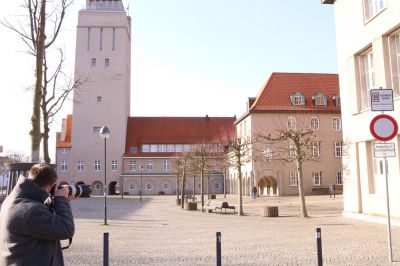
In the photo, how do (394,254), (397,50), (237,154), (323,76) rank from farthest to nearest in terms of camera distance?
(323,76) < (237,154) < (397,50) < (394,254)

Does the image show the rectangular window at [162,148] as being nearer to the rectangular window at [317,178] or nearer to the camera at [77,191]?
the rectangular window at [317,178]

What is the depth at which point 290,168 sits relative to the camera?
54125 mm

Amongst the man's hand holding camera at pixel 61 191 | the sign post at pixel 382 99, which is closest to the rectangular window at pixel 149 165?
the sign post at pixel 382 99

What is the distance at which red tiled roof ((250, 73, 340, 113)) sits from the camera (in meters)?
54.7

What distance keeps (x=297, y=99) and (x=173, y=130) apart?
30990mm

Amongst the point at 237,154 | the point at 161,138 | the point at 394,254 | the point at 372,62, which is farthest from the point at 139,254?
the point at 161,138

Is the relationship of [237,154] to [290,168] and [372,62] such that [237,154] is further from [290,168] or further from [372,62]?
[290,168]

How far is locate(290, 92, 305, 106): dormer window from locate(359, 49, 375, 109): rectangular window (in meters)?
33.7

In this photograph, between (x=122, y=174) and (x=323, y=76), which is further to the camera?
(x=122, y=174)

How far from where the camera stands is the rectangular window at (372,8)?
19344 millimetres

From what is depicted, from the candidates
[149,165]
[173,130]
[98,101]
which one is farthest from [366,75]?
[173,130]

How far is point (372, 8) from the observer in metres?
20.2

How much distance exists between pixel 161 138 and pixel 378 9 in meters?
61.8

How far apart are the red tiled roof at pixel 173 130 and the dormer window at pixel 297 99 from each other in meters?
22.7
